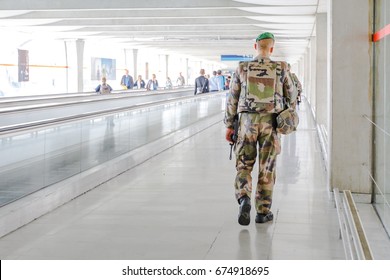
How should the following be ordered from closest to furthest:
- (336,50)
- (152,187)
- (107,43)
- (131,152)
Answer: (336,50), (152,187), (131,152), (107,43)

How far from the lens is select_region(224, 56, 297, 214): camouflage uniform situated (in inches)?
228

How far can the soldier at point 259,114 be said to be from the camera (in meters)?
5.79

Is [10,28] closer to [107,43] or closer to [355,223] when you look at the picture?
[107,43]

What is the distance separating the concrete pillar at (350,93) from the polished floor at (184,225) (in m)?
0.42

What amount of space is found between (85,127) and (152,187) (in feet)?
4.50

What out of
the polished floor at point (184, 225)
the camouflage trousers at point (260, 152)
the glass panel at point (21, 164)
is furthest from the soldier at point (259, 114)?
the glass panel at point (21, 164)

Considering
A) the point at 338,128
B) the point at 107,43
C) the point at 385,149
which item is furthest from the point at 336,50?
the point at 107,43

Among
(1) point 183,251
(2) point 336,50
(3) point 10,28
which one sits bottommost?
(1) point 183,251

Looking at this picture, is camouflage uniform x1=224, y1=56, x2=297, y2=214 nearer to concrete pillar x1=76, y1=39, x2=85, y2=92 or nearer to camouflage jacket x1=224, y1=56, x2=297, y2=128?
camouflage jacket x1=224, y1=56, x2=297, y2=128

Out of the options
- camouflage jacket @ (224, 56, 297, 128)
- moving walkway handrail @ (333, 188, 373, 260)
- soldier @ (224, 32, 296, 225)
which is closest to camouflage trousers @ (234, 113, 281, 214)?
soldier @ (224, 32, 296, 225)

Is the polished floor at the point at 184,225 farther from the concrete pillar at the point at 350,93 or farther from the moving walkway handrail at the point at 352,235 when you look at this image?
the concrete pillar at the point at 350,93

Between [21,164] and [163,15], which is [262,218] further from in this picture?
[163,15]

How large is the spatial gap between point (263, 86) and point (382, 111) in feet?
6.23

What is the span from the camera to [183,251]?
5.04m
